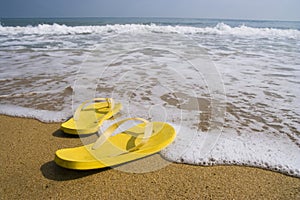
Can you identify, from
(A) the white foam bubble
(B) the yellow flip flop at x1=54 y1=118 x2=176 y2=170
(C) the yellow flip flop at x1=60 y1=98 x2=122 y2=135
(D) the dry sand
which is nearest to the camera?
(D) the dry sand

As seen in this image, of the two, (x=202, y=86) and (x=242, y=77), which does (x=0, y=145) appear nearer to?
(x=202, y=86)


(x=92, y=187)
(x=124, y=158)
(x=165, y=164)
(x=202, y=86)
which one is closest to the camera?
(x=92, y=187)

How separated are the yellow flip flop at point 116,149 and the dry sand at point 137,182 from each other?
3.8 inches

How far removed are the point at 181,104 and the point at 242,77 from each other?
1.89 metres

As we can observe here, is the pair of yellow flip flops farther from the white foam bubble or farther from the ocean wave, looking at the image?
the ocean wave

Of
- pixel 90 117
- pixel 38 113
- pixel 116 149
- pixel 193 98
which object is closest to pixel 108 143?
pixel 116 149

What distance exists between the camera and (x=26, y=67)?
16.8 feet

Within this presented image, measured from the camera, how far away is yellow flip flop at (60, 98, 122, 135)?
2.22m

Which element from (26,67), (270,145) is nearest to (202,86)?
(270,145)

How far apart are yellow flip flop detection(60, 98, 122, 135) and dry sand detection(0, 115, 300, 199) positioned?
0.37 meters

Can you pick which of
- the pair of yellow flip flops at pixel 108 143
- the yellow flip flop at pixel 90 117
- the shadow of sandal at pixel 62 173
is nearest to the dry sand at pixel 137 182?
the shadow of sandal at pixel 62 173

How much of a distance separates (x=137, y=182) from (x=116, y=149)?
0.37 metres

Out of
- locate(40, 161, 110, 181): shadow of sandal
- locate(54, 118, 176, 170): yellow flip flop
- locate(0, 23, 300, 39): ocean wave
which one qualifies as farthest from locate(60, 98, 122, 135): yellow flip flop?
locate(0, 23, 300, 39): ocean wave

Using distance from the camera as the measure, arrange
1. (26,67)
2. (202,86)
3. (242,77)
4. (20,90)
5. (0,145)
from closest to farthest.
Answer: (0,145), (20,90), (202,86), (242,77), (26,67)
